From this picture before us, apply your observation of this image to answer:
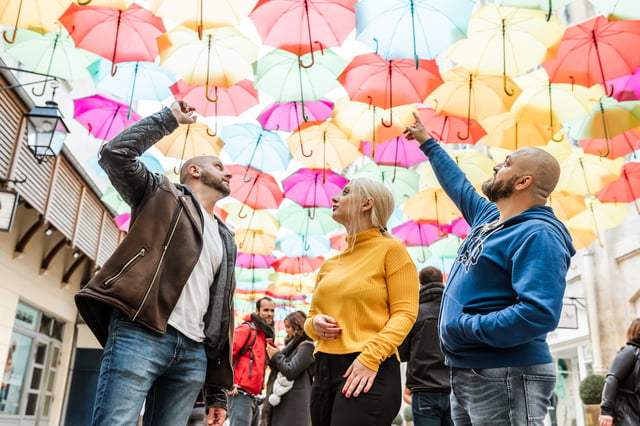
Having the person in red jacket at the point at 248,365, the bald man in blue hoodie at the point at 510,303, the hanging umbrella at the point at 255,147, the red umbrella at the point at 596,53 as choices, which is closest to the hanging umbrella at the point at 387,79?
the red umbrella at the point at 596,53

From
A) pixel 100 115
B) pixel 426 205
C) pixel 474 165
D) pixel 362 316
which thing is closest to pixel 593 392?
pixel 426 205

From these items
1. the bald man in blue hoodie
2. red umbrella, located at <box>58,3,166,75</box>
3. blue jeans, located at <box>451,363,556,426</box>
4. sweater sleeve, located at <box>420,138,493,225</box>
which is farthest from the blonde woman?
red umbrella, located at <box>58,3,166,75</box>

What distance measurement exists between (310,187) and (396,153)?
206cm

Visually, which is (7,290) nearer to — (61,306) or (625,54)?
(61,306)

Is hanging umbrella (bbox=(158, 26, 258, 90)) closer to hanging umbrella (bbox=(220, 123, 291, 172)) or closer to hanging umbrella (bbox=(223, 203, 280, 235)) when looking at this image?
hanging umbrella (bbox=(220, 123, 291, 172))

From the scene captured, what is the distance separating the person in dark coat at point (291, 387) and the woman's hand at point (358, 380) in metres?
3.32

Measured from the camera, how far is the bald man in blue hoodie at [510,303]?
91.0 inches

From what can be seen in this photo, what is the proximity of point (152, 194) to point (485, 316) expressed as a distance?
1734 millimetres

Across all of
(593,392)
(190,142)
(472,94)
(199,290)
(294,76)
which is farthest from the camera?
(593,392)

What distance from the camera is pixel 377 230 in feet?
10.3

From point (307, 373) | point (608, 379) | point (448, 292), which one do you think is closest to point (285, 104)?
point (307, 373)

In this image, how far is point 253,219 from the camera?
1298 cm

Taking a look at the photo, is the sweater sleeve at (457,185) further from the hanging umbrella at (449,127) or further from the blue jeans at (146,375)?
the hanging umbrella at (449,127)

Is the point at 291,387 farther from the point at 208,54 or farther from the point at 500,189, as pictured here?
the point at 208,54
